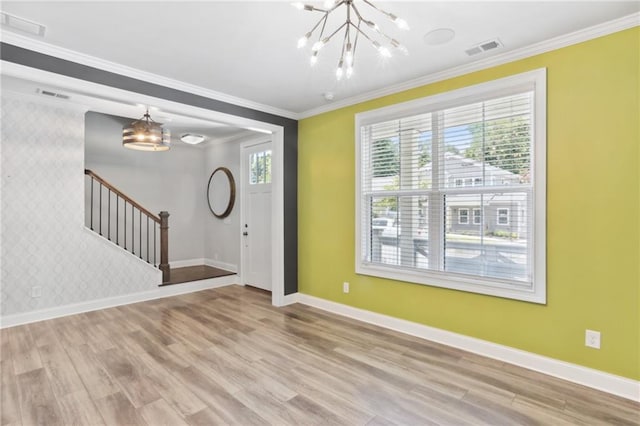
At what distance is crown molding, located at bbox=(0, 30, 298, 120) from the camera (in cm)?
254

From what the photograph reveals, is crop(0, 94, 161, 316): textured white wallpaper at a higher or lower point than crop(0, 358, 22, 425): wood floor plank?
higher

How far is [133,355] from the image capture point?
304cm

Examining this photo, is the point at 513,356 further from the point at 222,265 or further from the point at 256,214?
the point at 222,265

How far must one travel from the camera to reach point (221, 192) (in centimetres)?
657

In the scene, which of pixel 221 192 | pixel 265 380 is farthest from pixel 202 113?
pixel 221 192

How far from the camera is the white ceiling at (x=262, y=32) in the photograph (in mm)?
2203

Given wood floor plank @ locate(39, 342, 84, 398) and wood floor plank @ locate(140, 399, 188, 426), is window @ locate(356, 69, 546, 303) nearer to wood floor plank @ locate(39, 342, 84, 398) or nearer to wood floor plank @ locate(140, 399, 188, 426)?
wood floor plank @ locate(140, 399, 188, 426)

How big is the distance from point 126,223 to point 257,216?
2.51 metres

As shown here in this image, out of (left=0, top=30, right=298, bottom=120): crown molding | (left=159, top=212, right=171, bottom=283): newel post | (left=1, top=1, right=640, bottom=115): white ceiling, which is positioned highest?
(left=1, top=1, right=640, bottom=115): white ceiling

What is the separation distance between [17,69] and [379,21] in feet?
9.31

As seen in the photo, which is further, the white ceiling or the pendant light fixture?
the pendant light fixture

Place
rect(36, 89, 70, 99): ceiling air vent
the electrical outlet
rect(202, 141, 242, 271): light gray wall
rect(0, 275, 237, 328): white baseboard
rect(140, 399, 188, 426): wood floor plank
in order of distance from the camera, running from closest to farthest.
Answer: rect(140, 399, 188, 426): wood floor plank → the electrical outlet → rect(36, 89, 70, 99): ceiling air vent → rect(0, 275, 237, 328): white baseboard → rect(202, 141, 242, 271): light gray wall

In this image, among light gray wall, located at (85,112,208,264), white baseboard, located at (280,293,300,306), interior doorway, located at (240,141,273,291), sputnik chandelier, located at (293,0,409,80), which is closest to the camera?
sputnik chandelier, located at (293,0,409,80)

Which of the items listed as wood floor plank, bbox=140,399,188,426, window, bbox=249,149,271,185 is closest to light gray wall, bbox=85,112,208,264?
window, bbox=249,149,271,185
